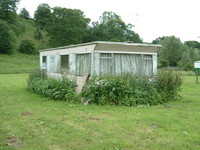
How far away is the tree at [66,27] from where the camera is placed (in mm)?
43969

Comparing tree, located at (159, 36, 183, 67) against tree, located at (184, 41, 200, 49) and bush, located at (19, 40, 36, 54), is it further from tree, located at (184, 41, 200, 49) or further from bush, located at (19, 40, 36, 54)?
bush, located at (19, 40, 36, 54)

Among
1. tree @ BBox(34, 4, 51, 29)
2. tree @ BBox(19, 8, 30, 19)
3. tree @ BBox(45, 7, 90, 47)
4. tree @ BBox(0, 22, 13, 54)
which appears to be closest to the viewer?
tree @ BBox(0, 22, 13, 54)

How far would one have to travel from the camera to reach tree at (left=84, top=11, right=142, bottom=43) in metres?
53.9

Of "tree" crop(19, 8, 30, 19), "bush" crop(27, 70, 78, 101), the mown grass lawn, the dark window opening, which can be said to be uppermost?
"tree" crop(19, 8, 30, 19)

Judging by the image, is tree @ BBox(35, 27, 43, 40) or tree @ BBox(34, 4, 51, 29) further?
tree @ BBox(34, 4, 51, 29)

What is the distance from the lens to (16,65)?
36.9 m

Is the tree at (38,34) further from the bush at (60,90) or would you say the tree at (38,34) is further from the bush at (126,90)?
the bush at (126,90)

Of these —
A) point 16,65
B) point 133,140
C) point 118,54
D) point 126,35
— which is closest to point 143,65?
point 118,54

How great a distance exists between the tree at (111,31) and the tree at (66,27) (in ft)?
25.5

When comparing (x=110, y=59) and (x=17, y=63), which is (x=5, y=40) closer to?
(x=17, y=63)

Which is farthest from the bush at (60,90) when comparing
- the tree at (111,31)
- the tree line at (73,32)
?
the tree at (111,31)

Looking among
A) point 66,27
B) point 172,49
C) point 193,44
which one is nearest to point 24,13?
point 66,27

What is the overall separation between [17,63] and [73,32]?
1198cm

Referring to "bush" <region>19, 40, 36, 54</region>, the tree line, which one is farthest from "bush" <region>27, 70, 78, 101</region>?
"bush" <region>19, 40, 36, 54</region>
